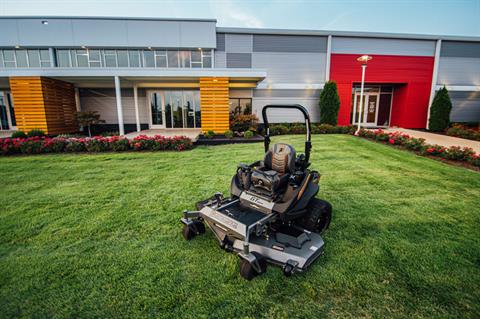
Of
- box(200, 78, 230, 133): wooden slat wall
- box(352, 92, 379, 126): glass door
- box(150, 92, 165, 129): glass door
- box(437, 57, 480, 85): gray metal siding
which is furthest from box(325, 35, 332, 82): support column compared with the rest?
box(150, 92, 165, 129): glass door

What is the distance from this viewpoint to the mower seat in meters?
2.74

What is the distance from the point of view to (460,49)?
15.9 m

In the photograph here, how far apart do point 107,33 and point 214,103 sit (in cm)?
996

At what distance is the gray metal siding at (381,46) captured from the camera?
15453mm

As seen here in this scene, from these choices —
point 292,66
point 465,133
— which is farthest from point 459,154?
point 292,66

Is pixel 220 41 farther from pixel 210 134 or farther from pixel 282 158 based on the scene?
pixel 282 158

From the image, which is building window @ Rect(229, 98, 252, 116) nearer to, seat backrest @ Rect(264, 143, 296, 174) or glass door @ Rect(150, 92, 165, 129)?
glass door @ Rect(150, 92, 165, 129)

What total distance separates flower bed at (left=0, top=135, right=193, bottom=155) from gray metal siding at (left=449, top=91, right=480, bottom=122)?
1883cm

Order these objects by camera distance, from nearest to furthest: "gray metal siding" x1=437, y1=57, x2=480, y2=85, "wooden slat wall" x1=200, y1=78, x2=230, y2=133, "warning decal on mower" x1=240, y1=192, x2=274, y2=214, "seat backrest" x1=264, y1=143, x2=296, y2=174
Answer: "warning decal on mower" x1=240, y1=192, x2=274, y2=214
"seat backrest" x1=264, y1=143, x2=296, y2=174
"wooden slat wall" x1=200, y1=78, x2=230, y2=133
"gray metal siding" x1=437, y1=57, x2=480, y2=85

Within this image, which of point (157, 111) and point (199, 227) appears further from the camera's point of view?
point (157, 111)

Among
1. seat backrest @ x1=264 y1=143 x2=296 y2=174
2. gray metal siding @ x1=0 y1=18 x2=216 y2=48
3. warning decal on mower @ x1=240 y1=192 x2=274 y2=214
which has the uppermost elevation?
gray metal siding @ x1=0 y1=18 x2=216 y2=48

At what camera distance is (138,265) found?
2.43 m

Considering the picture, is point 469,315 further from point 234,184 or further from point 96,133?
point 96,133

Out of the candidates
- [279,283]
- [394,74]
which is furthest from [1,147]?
[394,74]
